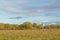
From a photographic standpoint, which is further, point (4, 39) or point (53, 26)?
point (53, 26)

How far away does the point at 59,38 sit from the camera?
25.4 feet

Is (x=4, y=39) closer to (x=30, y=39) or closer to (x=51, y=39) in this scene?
(x=30, y=39)

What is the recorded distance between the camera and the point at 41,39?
296 inches

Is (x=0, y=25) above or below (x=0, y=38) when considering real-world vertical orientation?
above

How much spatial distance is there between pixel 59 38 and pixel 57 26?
254 inches

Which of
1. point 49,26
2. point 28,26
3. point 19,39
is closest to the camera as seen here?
point 19,39

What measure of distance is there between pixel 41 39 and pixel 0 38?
6.99 ft

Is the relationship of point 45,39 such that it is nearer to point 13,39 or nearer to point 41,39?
point 41,39

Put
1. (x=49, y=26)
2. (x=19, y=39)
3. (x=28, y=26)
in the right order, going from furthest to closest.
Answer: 1. (x=28, y=26)
2. (x=49, y=26)
3. (x=19, y=39)

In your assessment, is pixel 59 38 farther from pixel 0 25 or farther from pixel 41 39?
pixel 0 25

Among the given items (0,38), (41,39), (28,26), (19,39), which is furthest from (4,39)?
(28,26)

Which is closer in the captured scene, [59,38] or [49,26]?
[59,38]

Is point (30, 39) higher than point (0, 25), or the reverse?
point (0, 25)

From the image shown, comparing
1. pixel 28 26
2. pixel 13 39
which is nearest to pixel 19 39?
pixel 13 39
